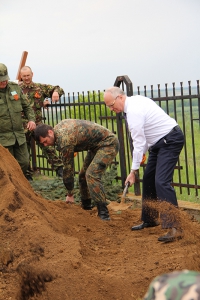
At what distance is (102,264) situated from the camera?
210 inches

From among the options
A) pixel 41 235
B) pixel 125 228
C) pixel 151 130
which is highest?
pixel 151 130

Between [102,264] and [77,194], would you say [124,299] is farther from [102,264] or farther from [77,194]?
[77,194]

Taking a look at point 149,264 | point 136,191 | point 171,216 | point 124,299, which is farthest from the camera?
point 136,191

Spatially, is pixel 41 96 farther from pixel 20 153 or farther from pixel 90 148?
pixel 90 148

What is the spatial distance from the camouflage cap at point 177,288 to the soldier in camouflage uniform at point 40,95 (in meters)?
8.91

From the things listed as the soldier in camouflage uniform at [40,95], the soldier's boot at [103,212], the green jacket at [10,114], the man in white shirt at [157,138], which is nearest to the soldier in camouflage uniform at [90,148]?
the soldier's boot at [103,212]

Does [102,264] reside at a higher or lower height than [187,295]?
lower

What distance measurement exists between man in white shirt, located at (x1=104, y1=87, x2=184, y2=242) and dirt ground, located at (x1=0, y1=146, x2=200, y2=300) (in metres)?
0.24

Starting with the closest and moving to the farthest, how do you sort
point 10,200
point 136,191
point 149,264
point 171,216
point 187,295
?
point 187,295 → point 149,264 → point 10,200 → point 171,216 → point 136,191

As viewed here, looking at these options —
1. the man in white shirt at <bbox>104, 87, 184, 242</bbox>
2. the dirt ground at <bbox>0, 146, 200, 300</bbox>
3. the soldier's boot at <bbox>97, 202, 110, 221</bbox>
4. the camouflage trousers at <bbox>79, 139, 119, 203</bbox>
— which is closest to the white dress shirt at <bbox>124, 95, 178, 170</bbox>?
the man in white shirt at <bbox>104, 87, 184, 242</bbox>

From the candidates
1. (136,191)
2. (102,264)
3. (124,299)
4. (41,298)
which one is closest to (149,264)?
(102,264)

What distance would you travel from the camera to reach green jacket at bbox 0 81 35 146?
29.4 feet

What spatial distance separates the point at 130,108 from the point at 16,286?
239 centimetres

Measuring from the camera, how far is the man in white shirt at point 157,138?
19.9 ft
